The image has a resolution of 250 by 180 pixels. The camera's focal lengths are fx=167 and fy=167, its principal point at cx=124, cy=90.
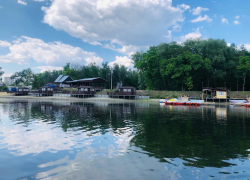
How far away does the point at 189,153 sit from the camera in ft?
29.3

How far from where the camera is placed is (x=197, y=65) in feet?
168

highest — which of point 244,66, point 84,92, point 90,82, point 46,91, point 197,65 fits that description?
point 197,65

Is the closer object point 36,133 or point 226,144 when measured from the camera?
point 226,144

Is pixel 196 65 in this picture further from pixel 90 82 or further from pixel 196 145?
pixel 196 145

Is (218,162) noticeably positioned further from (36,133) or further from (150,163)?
(36,133)

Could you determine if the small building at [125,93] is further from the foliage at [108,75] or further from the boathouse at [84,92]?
the foliage at [108,75]

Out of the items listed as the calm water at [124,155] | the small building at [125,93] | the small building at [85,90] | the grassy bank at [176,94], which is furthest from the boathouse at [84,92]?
the calm water at [124,155]

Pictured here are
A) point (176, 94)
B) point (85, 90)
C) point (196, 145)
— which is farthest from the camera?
point (85, 90)

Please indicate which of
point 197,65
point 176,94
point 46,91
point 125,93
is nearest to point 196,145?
point 197,65

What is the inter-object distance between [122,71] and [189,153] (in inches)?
3139

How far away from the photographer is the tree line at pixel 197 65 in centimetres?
5259

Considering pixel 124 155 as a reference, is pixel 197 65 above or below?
above

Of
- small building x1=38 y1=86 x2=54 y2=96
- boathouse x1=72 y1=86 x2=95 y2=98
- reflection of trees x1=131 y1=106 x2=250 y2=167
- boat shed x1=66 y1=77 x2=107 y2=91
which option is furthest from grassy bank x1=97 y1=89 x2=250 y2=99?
reflection of trees x1=131 y1=106 x2=250 y2=167

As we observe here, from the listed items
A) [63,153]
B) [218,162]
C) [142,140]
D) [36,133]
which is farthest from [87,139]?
[218,162]
